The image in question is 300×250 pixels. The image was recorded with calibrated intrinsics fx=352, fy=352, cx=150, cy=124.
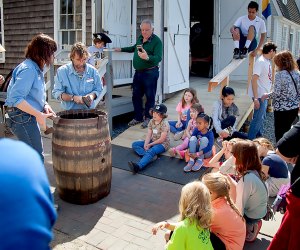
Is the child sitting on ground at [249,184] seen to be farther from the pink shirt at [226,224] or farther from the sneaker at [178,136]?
the sneaker at [178,136]

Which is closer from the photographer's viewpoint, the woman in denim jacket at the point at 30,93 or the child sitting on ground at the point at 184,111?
the woman in denim jacket at the point at 30,93

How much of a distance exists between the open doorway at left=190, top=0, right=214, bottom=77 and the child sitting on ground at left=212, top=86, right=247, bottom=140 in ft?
18.3

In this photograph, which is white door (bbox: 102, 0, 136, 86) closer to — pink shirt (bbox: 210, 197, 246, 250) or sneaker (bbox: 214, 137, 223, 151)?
sneaker (bbox: 214, 137, 223, 151)

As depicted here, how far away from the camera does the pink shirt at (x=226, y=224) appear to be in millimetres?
2549

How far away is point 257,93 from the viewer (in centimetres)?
552

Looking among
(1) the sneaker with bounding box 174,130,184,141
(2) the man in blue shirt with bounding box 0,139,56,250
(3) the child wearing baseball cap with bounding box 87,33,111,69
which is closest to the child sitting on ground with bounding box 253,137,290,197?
(1) the sneaker with bounding box 174,130,184,141

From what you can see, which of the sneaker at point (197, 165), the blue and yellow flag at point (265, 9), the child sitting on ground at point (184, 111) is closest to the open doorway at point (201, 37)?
the blue and yellow flag at point (265, 9)

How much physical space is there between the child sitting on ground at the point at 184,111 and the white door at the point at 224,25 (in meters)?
4.06

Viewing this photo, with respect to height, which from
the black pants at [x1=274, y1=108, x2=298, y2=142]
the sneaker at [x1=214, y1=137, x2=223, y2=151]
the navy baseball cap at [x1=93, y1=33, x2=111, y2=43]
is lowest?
the sneaker at [x1=214, y1=137, x2=223, y2=151]

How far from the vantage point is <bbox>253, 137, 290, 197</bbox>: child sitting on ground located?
3666 mm

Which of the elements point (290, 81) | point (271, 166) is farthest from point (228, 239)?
point (290, 81)

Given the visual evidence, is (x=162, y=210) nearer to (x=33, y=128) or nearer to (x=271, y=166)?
(x=271, y=166)

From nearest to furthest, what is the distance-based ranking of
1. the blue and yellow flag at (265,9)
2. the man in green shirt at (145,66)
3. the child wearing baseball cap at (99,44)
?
the man in green shirt at (145,66)
the child wearing baseball cap at (99,44)
the blue and yellow flag at (265,9)

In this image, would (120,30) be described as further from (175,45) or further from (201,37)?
(201,37)
